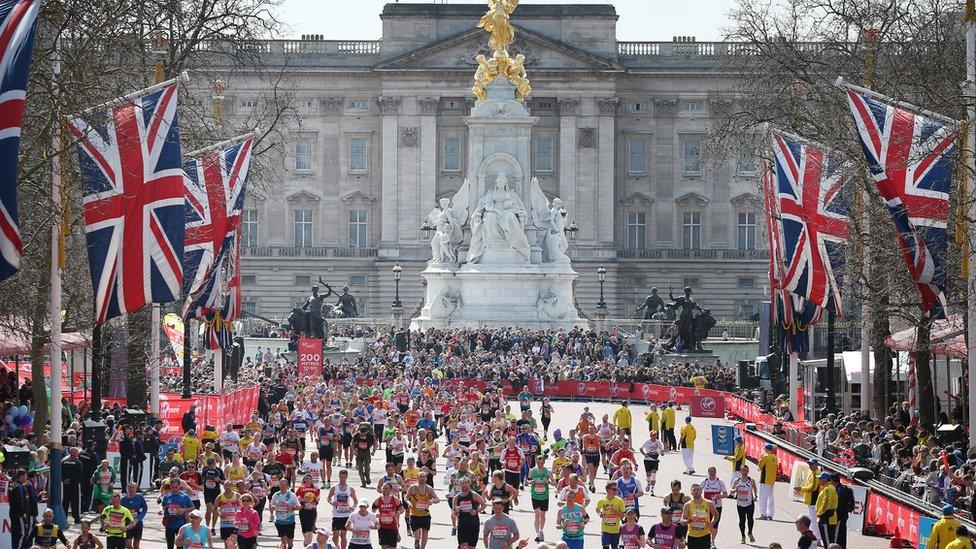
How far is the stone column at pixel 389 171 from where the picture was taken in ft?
361

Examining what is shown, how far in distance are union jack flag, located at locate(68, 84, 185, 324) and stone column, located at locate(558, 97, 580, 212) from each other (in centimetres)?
7964

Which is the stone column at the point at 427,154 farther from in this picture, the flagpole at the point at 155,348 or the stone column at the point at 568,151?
the flagpole at the point at 155,348

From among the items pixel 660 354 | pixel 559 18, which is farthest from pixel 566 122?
pixel 660 354

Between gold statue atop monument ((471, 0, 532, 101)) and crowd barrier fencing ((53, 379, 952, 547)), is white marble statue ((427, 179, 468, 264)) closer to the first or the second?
gold statue atop monument ((471, 0, 532, 101))

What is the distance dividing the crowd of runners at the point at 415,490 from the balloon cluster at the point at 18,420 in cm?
273

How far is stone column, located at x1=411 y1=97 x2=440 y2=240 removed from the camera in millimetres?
109750

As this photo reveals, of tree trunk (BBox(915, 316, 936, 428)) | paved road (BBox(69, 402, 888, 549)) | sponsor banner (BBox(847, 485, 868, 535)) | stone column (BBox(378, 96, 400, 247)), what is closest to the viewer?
→ paved road (BBox(69, 402, 888, 549))

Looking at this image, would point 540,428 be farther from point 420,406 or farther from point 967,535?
point 967,535

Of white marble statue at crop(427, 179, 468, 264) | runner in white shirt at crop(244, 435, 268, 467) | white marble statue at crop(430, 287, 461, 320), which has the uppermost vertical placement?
white marble statue at crop(427, 179, 468, 264)

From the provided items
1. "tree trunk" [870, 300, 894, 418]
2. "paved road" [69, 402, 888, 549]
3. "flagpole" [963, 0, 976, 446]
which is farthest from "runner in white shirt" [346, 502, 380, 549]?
"tree trunk" [870, 300, 894, 418]

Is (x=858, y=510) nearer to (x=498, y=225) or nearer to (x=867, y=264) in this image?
(x=867, y=264)

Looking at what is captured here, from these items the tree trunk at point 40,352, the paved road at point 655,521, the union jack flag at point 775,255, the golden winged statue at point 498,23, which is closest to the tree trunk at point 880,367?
the union jack flag at point 775,255

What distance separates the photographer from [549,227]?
80.0m

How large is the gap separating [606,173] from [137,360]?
69.2m
